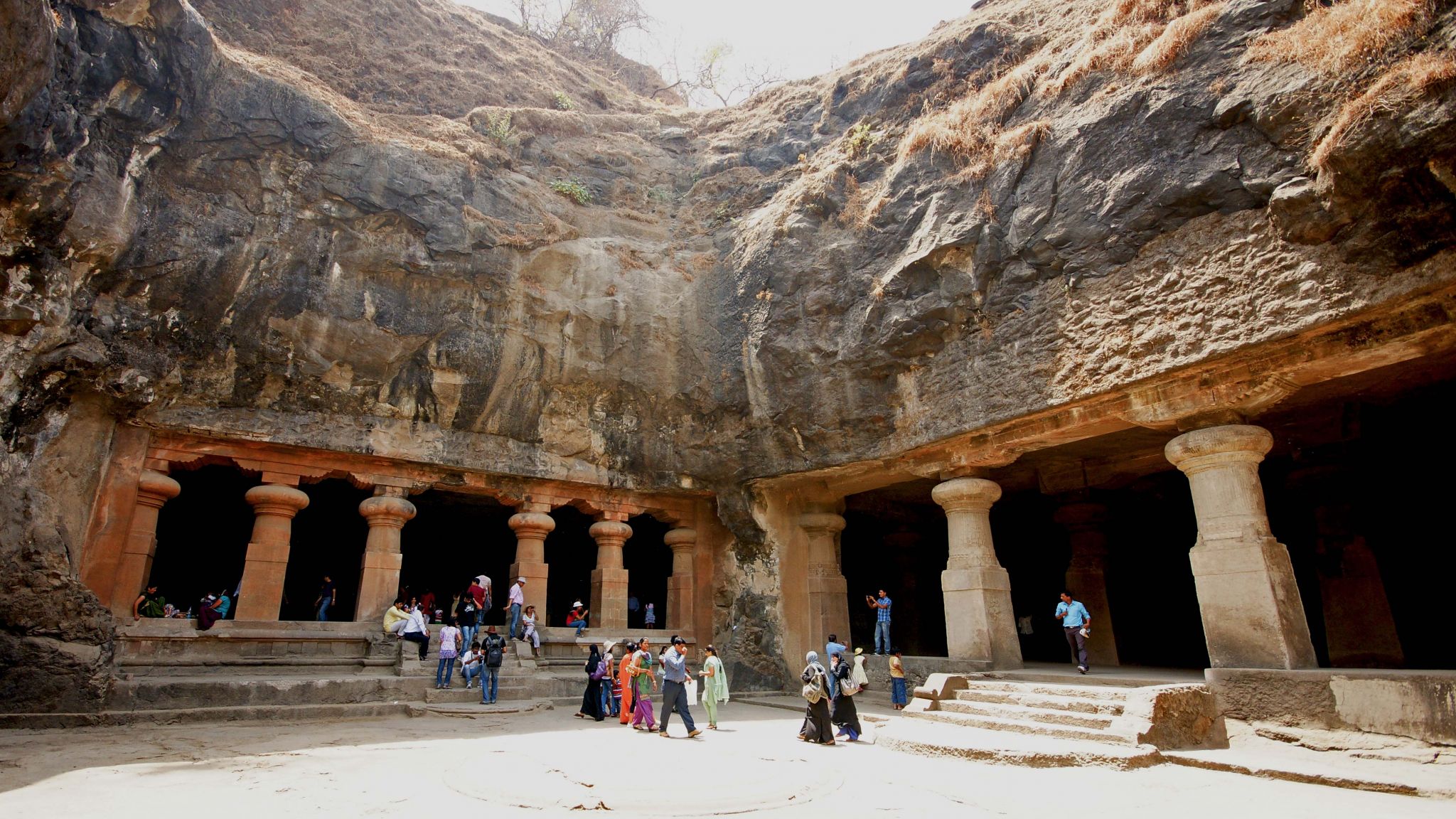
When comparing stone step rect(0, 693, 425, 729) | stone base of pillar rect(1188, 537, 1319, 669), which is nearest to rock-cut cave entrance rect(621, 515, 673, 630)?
stone step rect(0, 693, 425, 729)

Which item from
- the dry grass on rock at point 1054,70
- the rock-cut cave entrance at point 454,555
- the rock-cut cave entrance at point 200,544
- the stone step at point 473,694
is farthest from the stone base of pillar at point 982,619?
the rock-cut cave entrance at point 200,544

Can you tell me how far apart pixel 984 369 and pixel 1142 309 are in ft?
6.60

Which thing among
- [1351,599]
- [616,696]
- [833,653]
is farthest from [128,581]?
[1351,599]

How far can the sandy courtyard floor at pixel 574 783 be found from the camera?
4.82 meters

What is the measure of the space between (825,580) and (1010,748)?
6960 mm

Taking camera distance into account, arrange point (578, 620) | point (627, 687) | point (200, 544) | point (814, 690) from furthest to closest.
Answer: point (200, 544), point (578, 620), point (627, 687), point (814, 690)

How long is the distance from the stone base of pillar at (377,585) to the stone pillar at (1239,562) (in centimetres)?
1083

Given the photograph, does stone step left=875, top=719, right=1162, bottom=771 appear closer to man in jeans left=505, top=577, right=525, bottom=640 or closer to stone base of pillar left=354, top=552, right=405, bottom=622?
man in jeans left=505, top=577, right=525, bottom=640

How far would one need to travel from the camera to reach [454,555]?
61.1 feet

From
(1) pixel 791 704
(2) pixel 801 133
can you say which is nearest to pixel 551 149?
(2) pixel 801 133

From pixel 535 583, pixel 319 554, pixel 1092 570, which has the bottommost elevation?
pixel 535 583

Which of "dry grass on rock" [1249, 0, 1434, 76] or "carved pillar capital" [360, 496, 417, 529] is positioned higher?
"dry grass on rock" [1249, 0, 1434, 76]

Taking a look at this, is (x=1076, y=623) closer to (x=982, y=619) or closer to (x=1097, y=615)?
(x=982, y=619)

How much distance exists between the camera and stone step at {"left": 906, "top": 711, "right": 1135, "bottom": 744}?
6.75 metres
